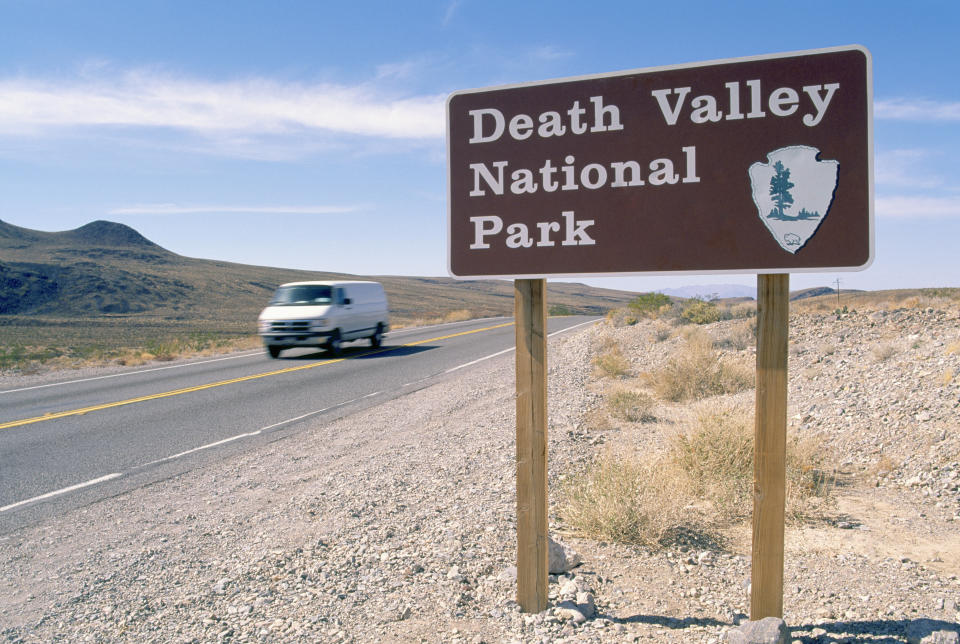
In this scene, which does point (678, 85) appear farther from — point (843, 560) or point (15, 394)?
point (15, 394)

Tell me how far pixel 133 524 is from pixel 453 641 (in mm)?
3150

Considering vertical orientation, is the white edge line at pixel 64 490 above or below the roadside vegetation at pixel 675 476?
below

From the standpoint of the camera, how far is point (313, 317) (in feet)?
56.0

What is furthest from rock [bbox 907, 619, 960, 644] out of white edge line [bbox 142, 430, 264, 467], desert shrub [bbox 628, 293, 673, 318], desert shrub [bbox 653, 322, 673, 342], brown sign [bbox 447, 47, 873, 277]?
desert shrub [bbox 628, 293, 673, 318]

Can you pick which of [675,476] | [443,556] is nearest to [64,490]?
[443,556]

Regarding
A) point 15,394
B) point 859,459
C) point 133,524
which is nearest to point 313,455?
point 133,524

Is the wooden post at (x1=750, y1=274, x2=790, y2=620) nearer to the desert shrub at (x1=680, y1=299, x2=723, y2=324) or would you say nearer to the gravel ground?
the gravel ground

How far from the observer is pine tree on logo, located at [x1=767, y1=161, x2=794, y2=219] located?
2.76 m

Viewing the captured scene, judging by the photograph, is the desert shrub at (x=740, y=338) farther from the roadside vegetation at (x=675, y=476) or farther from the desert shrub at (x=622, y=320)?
the desert shrub at (x=622, y=320)

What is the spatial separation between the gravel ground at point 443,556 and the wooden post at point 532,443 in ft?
0.62

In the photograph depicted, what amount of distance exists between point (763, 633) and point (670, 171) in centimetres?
199

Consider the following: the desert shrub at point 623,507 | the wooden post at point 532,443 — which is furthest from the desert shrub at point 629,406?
the wooden post at point 532,443

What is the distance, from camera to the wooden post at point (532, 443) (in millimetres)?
3205

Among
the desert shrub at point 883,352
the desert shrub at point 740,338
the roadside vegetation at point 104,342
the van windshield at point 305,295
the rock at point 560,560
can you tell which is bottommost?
the roadside vegetation at point 104,342
